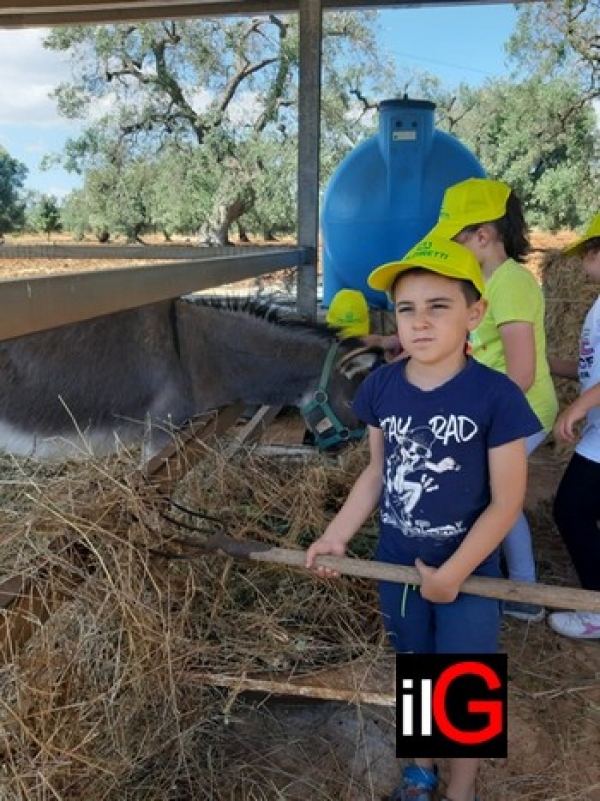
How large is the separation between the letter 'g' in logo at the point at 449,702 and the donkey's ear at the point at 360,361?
164 cm

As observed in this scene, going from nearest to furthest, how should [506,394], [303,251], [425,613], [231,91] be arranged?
[506,394] < [425,613] < [303,251] < [231,91]

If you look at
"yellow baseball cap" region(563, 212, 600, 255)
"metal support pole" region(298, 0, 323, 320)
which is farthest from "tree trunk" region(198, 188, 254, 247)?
"yellow baseball cap" region(563, 212, 600, 255)

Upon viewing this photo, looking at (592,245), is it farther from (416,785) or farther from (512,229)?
(416,785)

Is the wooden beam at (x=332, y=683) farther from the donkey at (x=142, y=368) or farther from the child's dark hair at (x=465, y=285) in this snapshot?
the donkey at (x=142, y=368)

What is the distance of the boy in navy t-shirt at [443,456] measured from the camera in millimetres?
1738

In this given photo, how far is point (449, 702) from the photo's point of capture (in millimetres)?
1872

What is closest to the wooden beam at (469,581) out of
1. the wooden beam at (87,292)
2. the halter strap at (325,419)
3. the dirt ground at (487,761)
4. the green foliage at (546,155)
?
the dirt ground at (487,761)

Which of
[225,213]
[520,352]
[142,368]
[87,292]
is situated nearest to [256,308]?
[142,368]

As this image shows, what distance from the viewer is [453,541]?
1.83 metres

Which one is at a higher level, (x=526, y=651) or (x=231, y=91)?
(x=231, y=91)

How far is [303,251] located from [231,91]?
1465 centimetres

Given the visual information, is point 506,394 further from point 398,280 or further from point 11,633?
point 11,633

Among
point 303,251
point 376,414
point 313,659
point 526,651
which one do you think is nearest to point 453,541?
point 376,414

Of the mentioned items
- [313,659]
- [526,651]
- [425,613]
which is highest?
[425,613]
